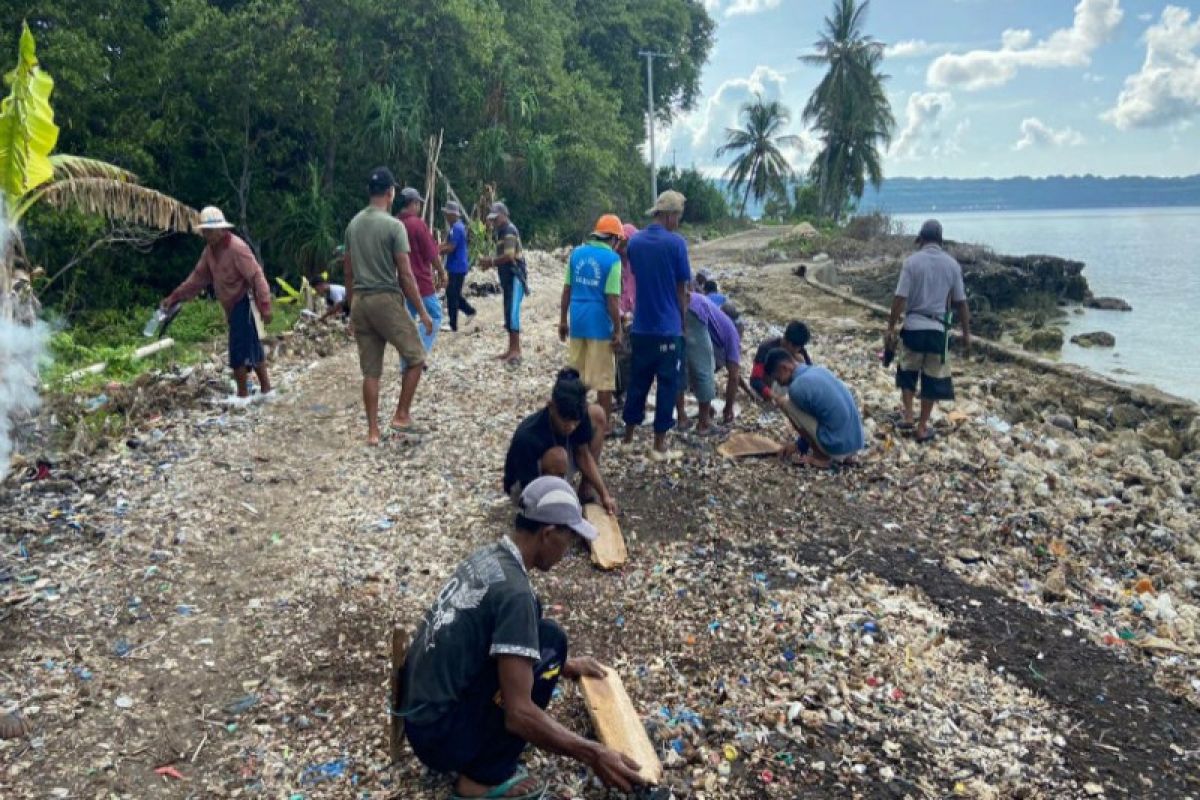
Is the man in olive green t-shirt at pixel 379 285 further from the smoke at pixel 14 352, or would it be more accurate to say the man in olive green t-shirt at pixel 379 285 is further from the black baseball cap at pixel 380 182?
the smoke at pixel 14 352

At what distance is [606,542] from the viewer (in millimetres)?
5621

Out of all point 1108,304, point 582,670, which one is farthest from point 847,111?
point 582,670

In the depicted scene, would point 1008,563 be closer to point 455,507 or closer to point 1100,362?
point 455,507

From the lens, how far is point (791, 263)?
26.8 meters

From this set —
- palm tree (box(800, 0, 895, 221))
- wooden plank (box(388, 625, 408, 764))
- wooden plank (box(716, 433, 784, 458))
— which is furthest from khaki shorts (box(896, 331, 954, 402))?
palm tree (box(800, 0, 895, 221))

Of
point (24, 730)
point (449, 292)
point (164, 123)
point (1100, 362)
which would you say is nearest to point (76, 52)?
point (164, 123)

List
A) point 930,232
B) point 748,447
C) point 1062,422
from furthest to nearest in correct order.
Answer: point 1062,422
point 930,232
point 748,447

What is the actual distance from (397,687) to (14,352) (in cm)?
623

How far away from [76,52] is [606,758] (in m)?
17.6

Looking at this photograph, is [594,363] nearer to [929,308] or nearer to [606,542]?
[606,542]

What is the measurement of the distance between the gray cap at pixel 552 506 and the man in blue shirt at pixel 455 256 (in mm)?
8044

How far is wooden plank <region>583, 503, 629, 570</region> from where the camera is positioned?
5438mm

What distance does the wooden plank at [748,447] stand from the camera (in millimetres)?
7453

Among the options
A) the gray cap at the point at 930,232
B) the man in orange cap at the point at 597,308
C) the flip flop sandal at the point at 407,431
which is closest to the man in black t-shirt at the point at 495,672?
the man in orange cap at the point at 597,308
